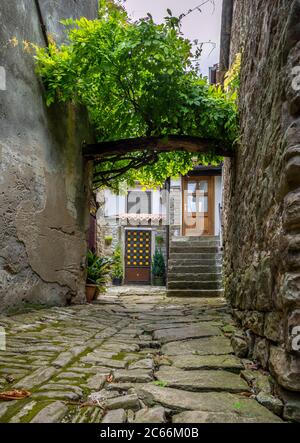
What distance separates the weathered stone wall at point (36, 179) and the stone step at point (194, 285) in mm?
2483

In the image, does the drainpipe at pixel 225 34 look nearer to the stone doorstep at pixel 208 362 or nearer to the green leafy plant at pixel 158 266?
the stone doorstep at pixel 208 362

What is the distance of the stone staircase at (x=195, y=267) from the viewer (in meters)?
6.79

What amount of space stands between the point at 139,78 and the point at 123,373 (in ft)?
10.6

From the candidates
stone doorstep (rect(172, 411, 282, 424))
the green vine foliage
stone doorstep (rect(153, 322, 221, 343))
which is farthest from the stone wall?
the green vine foliage

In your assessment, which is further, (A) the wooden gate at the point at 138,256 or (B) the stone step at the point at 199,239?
(A) the wooden gate at the point at 138,256

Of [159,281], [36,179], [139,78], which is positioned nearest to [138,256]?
[159,281]

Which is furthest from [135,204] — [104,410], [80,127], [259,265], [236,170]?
[104,410]

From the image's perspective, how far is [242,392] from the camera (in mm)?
1595

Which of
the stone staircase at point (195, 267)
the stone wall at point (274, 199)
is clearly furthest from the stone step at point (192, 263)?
the stone wall at point (274, 199)

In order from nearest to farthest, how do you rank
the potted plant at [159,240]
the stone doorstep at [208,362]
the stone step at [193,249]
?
the stone doorstep at [208,362] → the stone step at [193,249] → the potted plant at [159,240]

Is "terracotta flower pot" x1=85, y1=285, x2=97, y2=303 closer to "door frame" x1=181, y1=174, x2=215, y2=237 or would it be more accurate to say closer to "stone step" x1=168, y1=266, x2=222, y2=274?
"stone step" x1=168, y1=266, x2=222, y2=274

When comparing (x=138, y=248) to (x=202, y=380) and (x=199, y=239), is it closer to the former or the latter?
(x=199, y=239)

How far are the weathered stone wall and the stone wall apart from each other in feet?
7.18

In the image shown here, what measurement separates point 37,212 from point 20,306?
1027 millimetres
